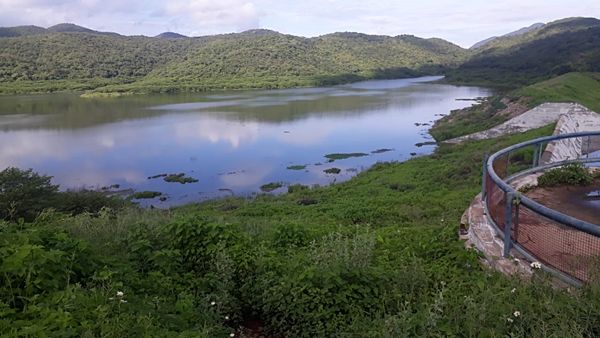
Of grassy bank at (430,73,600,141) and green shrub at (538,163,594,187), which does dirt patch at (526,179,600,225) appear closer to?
green shrub at (538,163,594,187)

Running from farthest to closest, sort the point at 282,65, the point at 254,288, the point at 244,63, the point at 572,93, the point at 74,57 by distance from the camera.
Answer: the point at 282,65 < the point at 244,63 < the point at 74,57 < the point at 572,93 < the point at 254,288

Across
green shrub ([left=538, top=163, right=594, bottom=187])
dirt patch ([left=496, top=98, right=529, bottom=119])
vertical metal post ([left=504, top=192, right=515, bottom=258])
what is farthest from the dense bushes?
dirt patch ([left=496, top=98, right=529, bottom=119])

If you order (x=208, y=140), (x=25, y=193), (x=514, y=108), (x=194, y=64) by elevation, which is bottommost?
(x=208, y=140)

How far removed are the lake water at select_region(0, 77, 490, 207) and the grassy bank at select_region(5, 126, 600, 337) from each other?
788 inches

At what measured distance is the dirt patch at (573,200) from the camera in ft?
19.7

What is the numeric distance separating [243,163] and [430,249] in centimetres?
2777

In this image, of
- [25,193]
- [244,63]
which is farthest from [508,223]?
[244,63]

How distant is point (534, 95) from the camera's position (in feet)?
133

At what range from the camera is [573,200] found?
6.57 meters

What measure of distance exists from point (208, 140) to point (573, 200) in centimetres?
3669

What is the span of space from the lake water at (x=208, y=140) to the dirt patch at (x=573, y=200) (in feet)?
66.0

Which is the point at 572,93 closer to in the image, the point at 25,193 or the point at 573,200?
the point at 573,200

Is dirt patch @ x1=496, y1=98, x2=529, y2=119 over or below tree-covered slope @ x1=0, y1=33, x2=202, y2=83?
below

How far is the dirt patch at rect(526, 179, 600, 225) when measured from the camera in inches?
237
